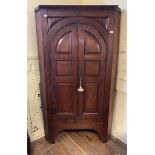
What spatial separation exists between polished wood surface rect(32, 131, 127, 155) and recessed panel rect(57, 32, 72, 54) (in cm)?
103

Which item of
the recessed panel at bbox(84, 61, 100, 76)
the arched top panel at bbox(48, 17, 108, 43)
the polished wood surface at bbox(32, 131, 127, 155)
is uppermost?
the arched top panel at bbox(48, 17, 108, 43)

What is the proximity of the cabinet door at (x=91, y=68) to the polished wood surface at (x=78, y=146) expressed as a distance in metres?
0.35

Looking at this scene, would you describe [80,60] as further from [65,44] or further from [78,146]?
[78,146]

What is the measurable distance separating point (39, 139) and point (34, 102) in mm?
452

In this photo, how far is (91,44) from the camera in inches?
64.8

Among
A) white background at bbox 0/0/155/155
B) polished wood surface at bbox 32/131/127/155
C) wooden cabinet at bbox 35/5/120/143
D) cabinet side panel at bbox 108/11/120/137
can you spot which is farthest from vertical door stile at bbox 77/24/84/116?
white background at bbox 0/0/155/155

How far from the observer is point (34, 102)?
1955 mm

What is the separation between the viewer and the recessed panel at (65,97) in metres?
1.76

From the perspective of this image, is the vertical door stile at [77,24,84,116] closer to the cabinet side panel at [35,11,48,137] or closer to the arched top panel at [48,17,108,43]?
the arched top panel at [48,17,108,43]

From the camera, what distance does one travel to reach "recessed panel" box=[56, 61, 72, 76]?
1.69 m

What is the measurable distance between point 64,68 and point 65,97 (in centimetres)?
32
